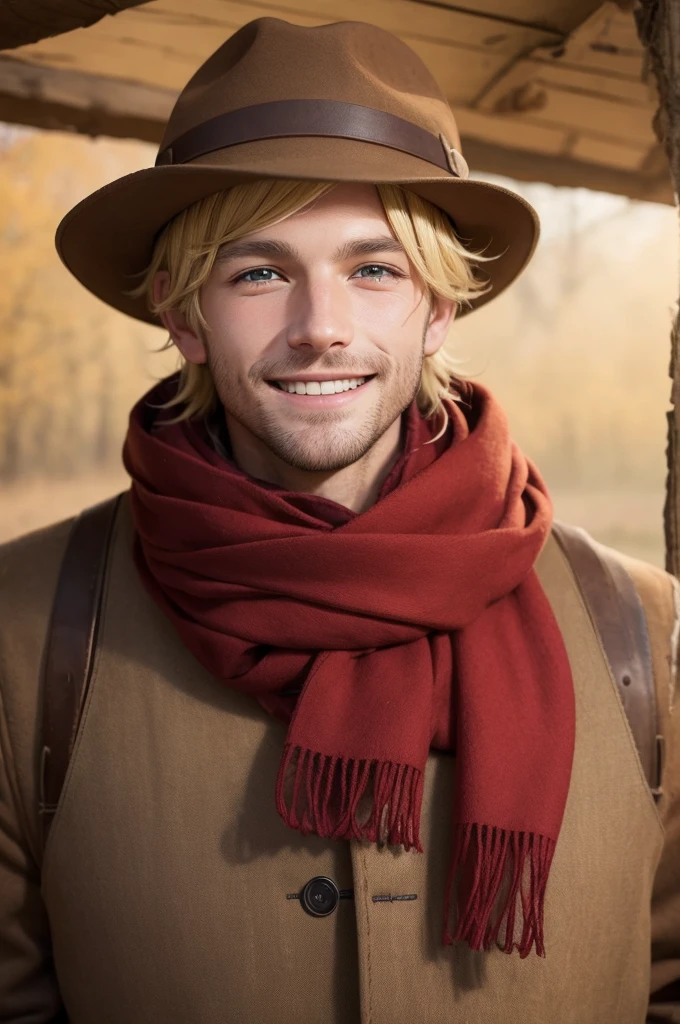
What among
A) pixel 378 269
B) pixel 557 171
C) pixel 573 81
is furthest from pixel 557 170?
pixel 378 269

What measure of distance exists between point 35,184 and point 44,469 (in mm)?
907

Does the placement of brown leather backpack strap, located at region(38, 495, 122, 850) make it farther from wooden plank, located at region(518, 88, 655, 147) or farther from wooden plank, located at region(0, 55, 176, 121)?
wooden plank, located at region(518, 88, 655, 147)

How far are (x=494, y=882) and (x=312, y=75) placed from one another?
1348mm

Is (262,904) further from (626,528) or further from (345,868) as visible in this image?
(626,528)

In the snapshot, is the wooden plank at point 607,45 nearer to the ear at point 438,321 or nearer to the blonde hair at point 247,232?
the blonde hair at point 247,232

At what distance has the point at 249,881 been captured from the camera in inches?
65.4

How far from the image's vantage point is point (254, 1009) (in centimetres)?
163

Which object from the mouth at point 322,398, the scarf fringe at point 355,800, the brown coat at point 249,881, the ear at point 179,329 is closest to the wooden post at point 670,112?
the brown coat at point 249,881

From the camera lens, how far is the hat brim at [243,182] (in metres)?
1.65

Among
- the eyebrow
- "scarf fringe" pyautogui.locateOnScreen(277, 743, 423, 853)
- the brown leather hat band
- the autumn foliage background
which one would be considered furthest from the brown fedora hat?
the autumn foliage background

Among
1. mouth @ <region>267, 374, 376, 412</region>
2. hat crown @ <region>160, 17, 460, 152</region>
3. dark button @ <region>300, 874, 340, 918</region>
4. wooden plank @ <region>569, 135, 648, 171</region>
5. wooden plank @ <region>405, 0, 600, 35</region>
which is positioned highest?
wooden plank @ <region>405, 0, 600, 35</region>

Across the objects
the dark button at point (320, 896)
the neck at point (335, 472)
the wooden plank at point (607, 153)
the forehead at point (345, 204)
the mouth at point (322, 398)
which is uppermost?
the wooden plank at point (607, 153)

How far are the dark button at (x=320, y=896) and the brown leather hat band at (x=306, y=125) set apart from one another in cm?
123

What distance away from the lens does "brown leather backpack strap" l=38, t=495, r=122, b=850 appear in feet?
5.74
